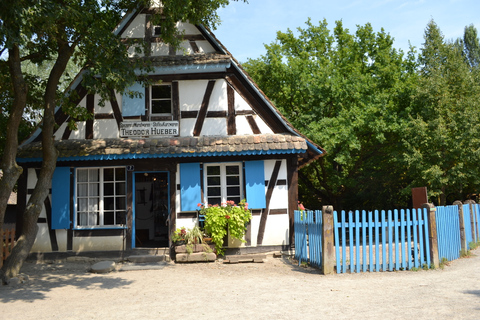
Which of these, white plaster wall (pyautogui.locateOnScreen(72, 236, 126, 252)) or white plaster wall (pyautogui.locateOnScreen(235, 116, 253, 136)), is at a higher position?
white plaster wall (pyautogui.locateOnScreen(235, 116, 253, 136))

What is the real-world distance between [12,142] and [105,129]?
3558mm

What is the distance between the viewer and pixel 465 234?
11305 mm

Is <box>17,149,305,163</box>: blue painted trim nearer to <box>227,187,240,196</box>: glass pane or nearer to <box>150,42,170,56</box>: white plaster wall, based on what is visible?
<box>227,187,240,196</box>: glass pane

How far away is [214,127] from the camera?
1237 centimetres

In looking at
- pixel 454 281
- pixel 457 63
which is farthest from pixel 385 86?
pixel 454 281

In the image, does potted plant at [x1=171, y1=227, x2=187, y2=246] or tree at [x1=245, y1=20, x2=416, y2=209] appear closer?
potted plant at [x1=171, y1=227, x2=187, y2=246]

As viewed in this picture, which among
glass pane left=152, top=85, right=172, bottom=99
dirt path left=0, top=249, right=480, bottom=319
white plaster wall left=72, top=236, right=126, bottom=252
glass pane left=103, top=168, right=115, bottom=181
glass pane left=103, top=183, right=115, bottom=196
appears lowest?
dirt path left=0, top=249, right=480, bottom=319

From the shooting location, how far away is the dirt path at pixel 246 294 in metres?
6.29

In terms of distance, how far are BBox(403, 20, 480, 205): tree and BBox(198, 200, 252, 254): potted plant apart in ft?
27.7

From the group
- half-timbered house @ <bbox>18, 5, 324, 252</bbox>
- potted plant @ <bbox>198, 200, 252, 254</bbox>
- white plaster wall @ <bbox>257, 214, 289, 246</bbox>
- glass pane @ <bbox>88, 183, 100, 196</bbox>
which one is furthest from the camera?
glass pane @ <bbox>88, 183, 100, 196</bbox>

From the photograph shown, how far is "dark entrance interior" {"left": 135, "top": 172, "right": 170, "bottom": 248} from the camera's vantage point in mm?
15734

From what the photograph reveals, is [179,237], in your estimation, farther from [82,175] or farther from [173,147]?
[82,175]

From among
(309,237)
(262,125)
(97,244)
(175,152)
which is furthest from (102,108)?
(309,237)

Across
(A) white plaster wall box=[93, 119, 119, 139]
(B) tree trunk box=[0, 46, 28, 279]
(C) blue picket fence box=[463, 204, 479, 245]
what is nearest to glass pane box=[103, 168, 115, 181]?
(A) white plaster wall box=[93, 119, 119, 139]
